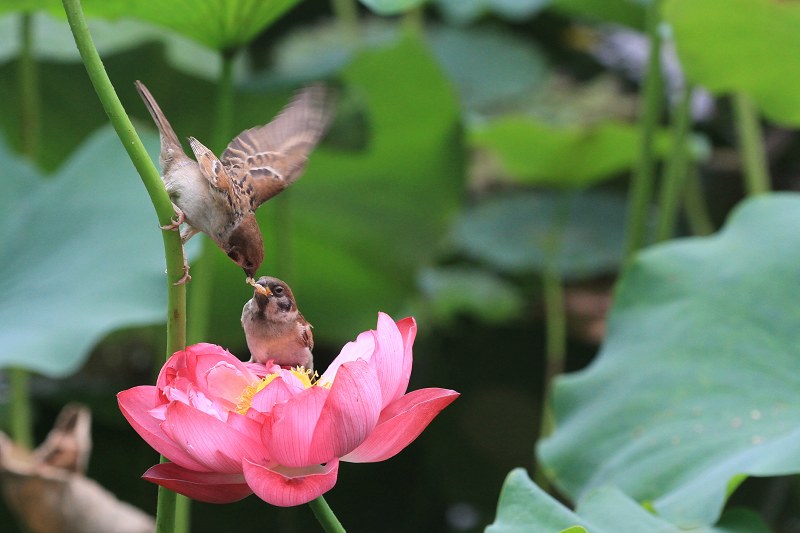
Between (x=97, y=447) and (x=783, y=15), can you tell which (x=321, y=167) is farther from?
(x=783, y=15)

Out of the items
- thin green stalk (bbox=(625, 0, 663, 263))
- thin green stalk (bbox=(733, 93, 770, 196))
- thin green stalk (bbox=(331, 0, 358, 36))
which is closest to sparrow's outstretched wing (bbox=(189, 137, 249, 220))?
thin green stalk (bbox=(625, 0, 663, 263))

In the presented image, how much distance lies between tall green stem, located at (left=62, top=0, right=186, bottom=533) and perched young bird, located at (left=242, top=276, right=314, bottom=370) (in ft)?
0.26

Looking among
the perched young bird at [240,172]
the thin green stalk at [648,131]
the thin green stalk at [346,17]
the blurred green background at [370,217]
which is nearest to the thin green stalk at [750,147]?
the blurred green background at [370,217]

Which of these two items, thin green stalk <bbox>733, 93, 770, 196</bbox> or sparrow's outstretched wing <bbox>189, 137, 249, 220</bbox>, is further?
thin green stalk <bbox>733, 93, 770, 196</bbox>

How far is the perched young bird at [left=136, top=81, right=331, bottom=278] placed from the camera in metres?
0.52

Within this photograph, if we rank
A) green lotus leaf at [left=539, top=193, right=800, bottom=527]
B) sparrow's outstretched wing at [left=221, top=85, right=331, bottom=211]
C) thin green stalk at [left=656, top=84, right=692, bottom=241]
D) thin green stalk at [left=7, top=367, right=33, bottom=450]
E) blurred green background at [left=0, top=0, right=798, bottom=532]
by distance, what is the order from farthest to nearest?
1. thin green stalk at [left=656, top=84, right=692, bottom=241]
2. thin green stalk at [left=7, top=367, right=33, bottom=450]
3. blurred green background at [left=0, top=0, right=798, bottom=532]
4. green lotus leaf at [left=539, top=193, right=800, bottom=527]
5. sparrow's outstretched wing at [left=221, top=85, right=331, bottom=211]

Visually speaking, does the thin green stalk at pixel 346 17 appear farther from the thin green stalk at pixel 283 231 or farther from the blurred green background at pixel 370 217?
the thin green stalk at pixel 283 231

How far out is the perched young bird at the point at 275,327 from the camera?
18.4 inches

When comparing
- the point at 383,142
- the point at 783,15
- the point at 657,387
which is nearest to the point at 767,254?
the point at 657,387

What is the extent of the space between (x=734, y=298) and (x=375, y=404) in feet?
2.19

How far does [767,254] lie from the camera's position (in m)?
0.98

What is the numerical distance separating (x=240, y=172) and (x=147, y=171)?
0.23m

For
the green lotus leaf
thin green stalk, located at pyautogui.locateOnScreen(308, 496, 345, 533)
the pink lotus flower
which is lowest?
the green lotus leaf

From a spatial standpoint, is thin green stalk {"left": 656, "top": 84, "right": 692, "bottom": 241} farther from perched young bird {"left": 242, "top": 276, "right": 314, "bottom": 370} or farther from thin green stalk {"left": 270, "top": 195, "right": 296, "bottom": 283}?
perched young bird {"left": 242, "top": 276, "right": 314, "bottom": 370}
